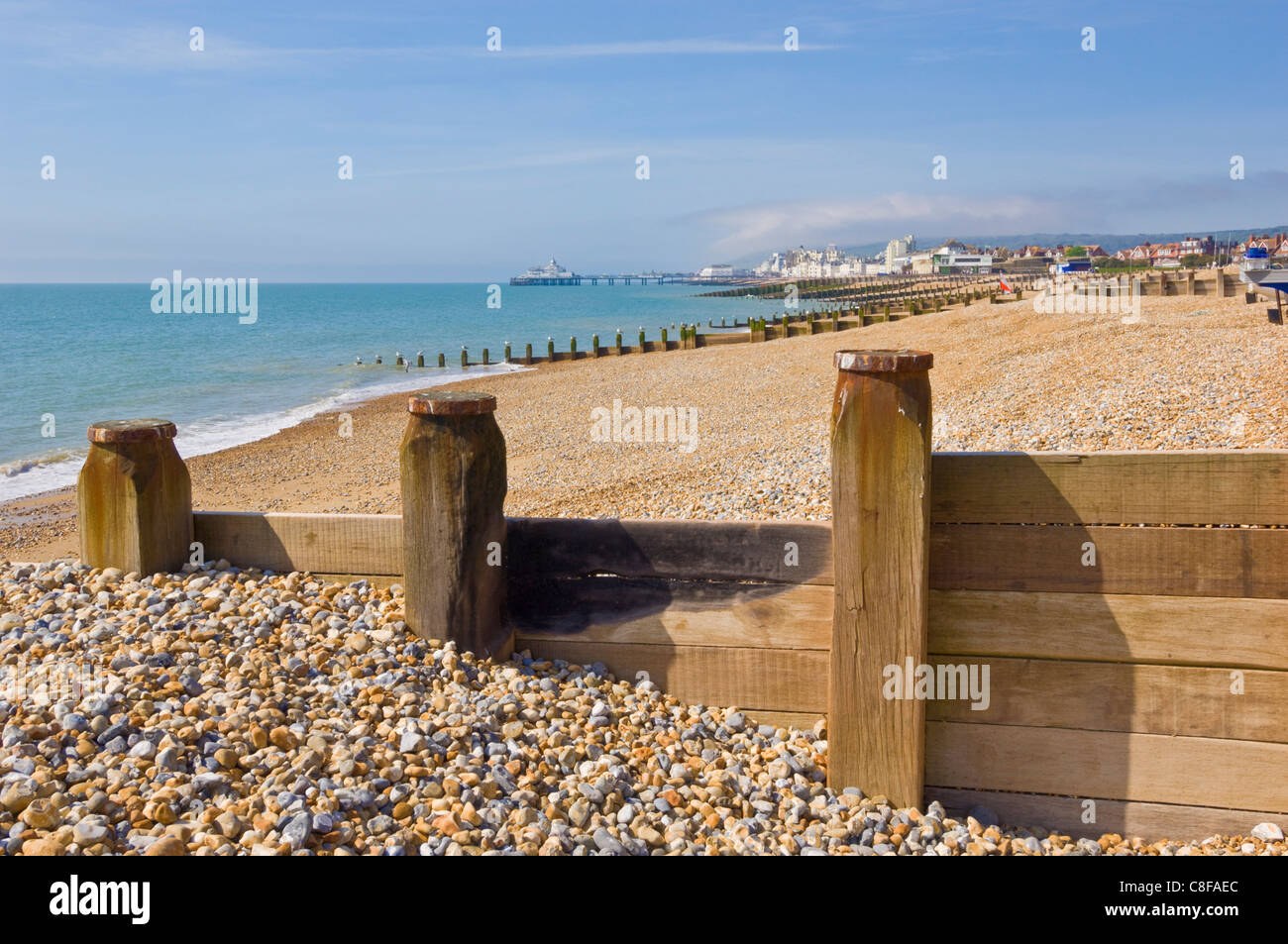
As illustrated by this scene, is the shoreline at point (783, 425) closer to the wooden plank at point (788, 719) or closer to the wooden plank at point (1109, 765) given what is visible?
the wooden plank at point (788, 719)

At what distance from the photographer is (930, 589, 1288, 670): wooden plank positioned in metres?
4.03

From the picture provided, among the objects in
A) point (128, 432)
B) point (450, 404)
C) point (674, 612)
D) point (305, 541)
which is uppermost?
point (450, 404)

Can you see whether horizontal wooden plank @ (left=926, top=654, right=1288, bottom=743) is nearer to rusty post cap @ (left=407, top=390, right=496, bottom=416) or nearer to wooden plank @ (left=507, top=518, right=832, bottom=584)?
wooden plank @ (left=507, top=518, right=832, bottom=584)

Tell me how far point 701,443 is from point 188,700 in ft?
36.8

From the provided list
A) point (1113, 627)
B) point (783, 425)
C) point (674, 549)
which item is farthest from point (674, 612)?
point (783, 425)

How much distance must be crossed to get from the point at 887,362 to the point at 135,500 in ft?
12.5

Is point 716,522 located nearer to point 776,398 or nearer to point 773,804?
point 773,804

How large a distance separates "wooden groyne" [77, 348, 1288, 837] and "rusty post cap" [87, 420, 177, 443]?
1.52m

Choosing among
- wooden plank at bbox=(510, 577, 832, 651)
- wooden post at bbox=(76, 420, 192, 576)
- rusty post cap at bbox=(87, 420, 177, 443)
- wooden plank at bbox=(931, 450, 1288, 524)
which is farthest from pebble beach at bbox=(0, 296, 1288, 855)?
wooden plank at bbox=(931, 450, 1288, 524)

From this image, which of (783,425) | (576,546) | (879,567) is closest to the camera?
(879,567)

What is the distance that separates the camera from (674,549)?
4625mm

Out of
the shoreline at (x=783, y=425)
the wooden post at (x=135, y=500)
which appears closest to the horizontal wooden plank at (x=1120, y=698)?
the shoreline at (x=783, y=425)

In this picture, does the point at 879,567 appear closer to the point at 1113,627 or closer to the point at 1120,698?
the point at 1113,627
